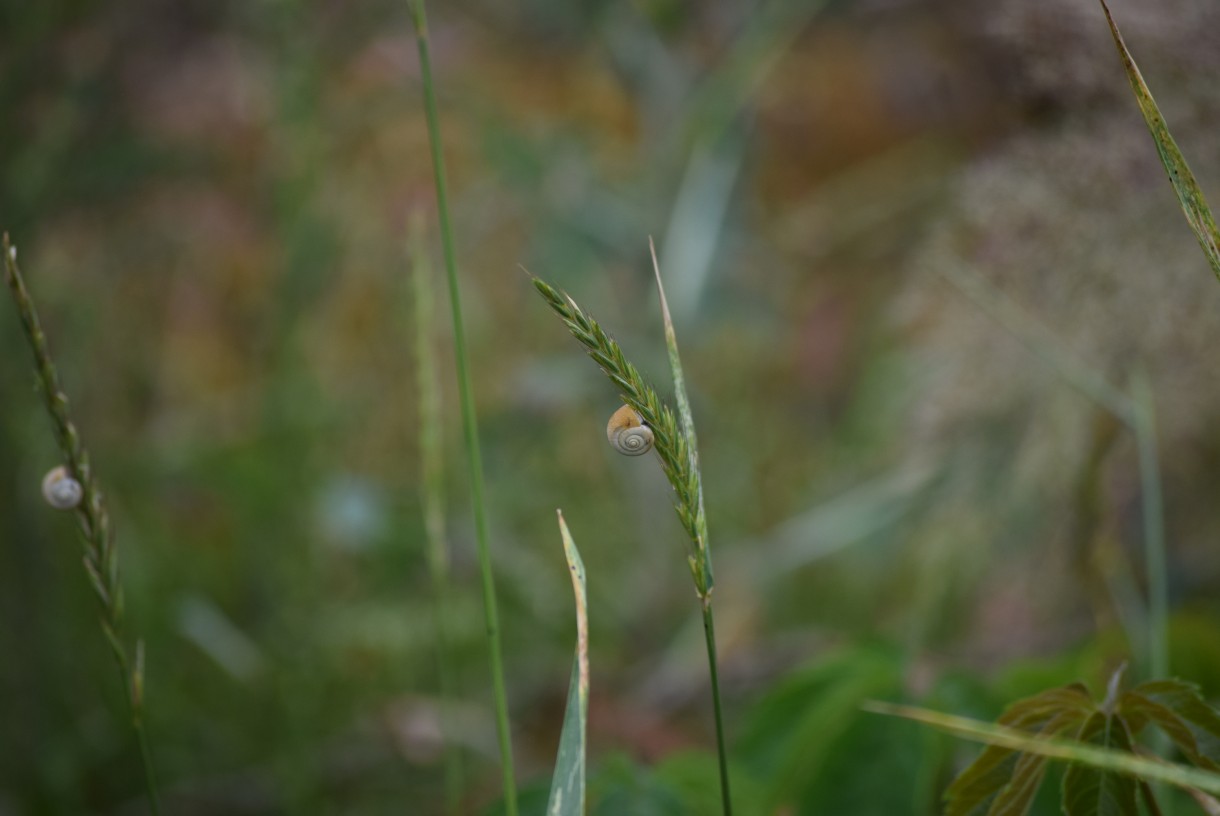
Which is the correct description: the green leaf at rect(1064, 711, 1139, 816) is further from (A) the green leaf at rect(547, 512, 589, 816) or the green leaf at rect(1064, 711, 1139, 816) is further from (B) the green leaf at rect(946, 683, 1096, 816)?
(A) the green leaf at rect(547, 512, 589, 816)

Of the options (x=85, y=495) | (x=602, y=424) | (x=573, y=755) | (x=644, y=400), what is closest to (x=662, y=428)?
(x=644, y=400)

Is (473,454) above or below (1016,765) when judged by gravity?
above

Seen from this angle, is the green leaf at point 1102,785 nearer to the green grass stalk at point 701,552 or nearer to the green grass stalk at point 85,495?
the green grass stalk at point 701,552

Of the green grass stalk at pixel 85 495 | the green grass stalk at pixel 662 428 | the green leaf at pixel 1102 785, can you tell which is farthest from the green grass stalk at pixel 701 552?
the green grass stalk at pixel 85 495

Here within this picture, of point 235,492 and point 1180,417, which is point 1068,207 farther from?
point 235,492

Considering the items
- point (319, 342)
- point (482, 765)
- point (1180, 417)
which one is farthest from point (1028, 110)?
point (319, 342)

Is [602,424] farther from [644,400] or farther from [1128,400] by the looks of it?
[644,400]

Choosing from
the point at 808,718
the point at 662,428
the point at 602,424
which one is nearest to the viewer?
the point at 662,428
